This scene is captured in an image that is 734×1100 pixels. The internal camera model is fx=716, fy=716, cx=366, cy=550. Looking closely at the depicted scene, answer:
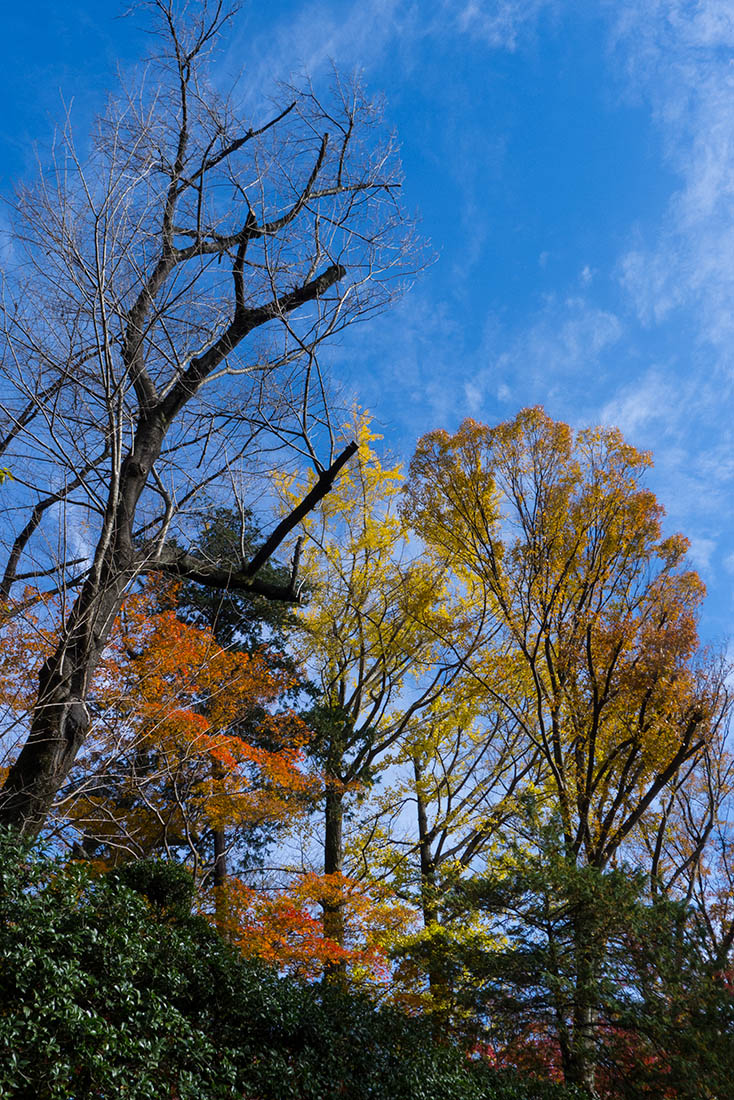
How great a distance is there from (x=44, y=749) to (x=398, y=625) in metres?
7.31

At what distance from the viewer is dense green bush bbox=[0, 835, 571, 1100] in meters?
3.43

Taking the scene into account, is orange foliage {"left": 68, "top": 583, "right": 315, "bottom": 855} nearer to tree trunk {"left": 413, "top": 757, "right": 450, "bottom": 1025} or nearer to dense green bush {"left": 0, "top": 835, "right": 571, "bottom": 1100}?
tree trunk {"left": 413, "top": 757, "right": 450, "bottom": 1025}

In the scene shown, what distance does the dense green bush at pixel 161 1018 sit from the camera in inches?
135

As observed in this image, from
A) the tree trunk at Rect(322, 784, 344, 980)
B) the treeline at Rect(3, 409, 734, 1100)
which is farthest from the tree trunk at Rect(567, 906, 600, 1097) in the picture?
the tree trunk at Rect(322, 784, 344, 980)

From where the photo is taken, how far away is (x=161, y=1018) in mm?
3984

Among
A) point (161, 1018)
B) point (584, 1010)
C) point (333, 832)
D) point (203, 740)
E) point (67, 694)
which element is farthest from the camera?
point (333, 832)

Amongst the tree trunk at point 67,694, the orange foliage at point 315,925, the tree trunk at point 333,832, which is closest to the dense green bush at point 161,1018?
the tree trunk at point 67,694

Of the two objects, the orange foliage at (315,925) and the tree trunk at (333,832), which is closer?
the orange foliage at (315,925)

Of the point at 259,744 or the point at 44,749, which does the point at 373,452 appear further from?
the point at 44,749

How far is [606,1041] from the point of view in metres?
6.66

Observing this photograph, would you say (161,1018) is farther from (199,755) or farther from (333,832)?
(333,832)

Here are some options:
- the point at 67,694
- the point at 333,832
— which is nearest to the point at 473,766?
the point at 333,832

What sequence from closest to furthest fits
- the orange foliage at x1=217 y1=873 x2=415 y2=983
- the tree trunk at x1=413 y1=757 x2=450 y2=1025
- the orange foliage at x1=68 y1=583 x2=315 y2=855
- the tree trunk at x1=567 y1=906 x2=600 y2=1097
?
1. the tree trunk at x1=567 y1=906 x2=600 y2=1097
2. the tree trunk at x1=413 y1=757 x2=450 y2=1025
3. the orange foliage at x1=217 y1=873 x2=415 y2=983
4. the orange foliage at x1=68 y1=583 x2=315 y2=855

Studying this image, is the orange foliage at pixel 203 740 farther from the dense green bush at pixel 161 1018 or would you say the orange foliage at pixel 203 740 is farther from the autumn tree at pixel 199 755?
the dense green bush at pixel 161 1018
